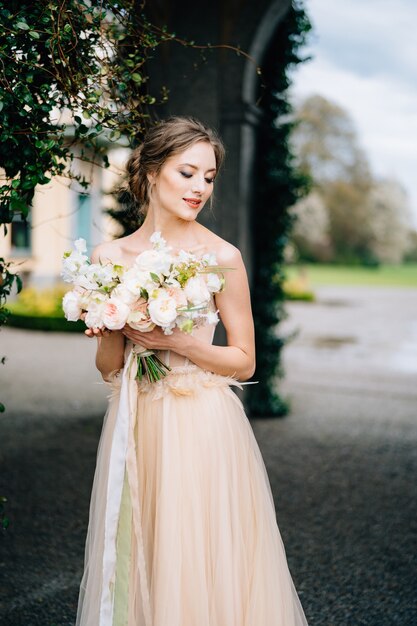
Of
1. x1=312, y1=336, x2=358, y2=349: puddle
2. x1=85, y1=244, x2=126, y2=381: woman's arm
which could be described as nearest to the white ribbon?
x1=85, y1=244, x2=126, y2=381: woman's arm

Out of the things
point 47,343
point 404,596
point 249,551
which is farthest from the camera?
point 47,343

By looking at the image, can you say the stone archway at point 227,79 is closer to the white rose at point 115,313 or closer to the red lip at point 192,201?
the red lip at point 192,201

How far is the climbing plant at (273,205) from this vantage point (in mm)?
6656

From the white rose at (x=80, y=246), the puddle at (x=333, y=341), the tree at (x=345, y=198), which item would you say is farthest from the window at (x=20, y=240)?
the tree at (x=345, y=198)

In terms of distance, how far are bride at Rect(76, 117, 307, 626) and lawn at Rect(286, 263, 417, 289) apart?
30.4 meters

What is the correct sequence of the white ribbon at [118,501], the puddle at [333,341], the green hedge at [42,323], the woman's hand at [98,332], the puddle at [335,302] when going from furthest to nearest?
the puddle at [335,302], the green hedge at [42,323], the puddle at [333,341], the white ribbon at [118,501], the woman's hand at [98,332]

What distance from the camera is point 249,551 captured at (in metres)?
2.55

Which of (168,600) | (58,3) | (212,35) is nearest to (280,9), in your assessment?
(212,35)

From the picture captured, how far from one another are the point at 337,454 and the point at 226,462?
431cm

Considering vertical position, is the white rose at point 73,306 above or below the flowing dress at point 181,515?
above

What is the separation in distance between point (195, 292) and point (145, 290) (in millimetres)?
160

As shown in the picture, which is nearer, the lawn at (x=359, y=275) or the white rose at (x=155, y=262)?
the white rose at (x=155, y=262)

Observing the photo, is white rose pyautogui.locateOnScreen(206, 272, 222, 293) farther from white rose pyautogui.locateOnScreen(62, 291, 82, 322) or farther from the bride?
white rose pyautogui.locateOnScreen(62, 291, 82, 322)

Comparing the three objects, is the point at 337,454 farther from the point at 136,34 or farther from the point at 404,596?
the point at 136,34
